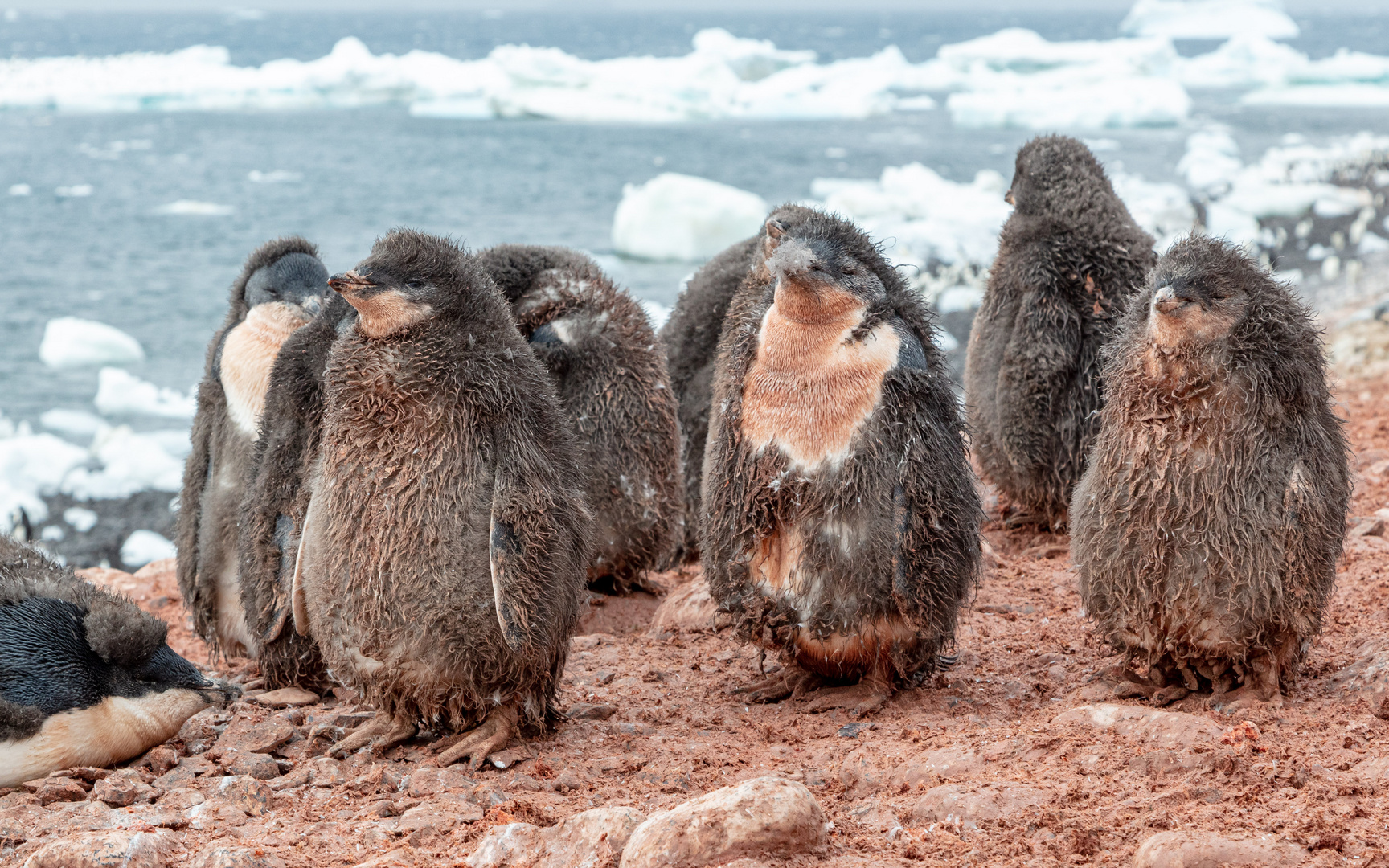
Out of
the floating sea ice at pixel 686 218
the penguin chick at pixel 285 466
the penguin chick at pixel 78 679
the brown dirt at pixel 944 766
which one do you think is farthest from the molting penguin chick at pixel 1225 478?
the floating sea ice at pixel 686 218

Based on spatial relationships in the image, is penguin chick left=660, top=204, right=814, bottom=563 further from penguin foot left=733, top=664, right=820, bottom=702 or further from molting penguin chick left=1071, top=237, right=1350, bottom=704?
molting penguin chick left=1071, top=237, right=1350, bottom=704

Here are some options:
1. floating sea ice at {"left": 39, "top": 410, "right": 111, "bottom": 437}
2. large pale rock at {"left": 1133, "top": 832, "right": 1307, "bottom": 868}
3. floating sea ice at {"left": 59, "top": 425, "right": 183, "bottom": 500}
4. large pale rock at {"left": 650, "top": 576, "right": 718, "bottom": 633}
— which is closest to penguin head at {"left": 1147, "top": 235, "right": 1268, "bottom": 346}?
large pale rock at {"left": 1133, "top": 832, "right": 1307, "bottom": 868}

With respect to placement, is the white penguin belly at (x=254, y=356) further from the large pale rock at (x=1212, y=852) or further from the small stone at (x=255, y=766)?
the large pale rock at (x=1212, y=852)

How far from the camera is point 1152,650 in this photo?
3910mm

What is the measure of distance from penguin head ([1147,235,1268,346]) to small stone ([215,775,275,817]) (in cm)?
279

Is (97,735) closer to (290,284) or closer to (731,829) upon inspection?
(290,284)

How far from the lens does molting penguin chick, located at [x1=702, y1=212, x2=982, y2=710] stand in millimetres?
4070

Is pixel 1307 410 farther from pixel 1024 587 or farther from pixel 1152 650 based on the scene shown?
pixel 1024 587

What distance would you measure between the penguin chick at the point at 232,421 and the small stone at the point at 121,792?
105 cm

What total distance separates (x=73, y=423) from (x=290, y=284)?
11416mm

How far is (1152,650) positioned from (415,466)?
221 centimetres

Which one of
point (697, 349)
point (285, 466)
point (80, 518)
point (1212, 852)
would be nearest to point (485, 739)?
point (285, 466)

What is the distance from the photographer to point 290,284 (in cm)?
502

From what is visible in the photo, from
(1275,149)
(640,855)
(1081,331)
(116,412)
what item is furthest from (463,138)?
(640,855)
